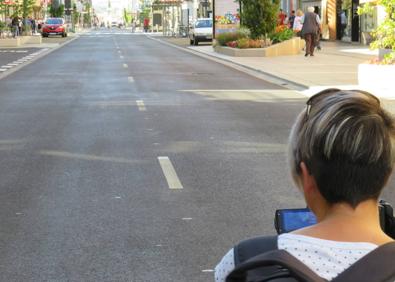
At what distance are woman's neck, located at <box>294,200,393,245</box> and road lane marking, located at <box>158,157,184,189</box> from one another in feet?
21.3

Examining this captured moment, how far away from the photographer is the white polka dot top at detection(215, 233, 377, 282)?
68.5 inches

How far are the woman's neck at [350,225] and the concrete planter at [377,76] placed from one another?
15611 mm

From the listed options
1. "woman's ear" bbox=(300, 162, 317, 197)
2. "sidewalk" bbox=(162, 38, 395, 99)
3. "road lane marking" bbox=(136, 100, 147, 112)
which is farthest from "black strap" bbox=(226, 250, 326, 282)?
→ "sidewalk" bbox=(162, 38, 395, 99)

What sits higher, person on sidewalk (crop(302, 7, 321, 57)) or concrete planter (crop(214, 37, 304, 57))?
person on sidewalk (crop(302, 7, 321, 57))

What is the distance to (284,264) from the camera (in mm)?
1657

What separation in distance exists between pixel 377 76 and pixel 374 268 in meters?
16.3

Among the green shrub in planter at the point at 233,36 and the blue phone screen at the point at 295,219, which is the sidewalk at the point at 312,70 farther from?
Result: the blue phone screen at the point at 295,219

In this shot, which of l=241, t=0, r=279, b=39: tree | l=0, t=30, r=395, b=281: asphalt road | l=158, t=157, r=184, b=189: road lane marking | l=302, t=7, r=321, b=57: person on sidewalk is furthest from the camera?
l=241, t=0, r=279, b=39: tree

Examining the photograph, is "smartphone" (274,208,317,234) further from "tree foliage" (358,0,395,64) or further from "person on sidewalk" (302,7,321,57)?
"person on sidewalk" (302,7,321,57)

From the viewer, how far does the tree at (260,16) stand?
121ft

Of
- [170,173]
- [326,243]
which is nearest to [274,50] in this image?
[170,173]

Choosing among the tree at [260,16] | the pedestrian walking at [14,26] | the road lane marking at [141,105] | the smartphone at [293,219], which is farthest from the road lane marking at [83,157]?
the pedestrian walking at [14,26]

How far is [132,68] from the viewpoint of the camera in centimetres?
2880

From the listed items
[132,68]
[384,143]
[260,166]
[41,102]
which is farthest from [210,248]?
[132,68]
